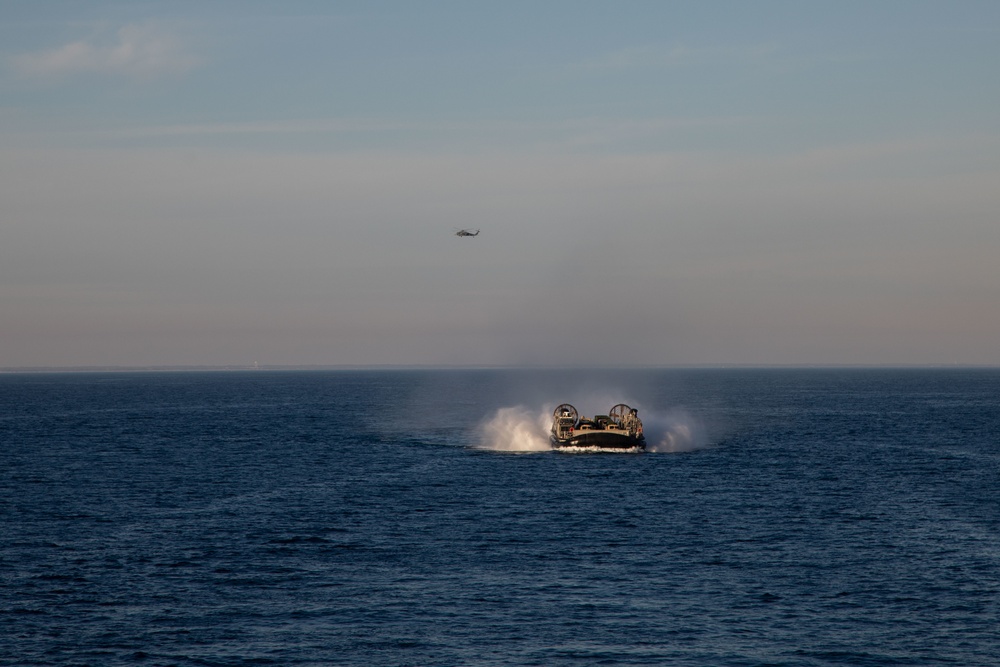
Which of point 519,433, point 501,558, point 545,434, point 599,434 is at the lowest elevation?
point 501,558

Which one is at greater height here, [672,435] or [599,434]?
[599,434]

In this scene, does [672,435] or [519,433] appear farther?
[519,433]

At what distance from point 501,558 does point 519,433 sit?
6632cm

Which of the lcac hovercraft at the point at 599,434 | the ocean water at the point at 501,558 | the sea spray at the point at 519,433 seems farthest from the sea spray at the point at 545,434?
the ocean water at the point at 501,558

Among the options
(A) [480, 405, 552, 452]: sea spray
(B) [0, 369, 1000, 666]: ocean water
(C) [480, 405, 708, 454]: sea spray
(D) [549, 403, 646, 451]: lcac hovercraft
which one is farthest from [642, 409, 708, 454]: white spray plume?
(A) [480, 405, 552, 452]: sea spray

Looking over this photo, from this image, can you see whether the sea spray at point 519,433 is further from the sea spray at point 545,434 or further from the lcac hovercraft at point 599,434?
the lcac hovercraft at point 599,434

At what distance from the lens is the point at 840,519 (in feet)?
221

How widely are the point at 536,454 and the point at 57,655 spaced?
240 feet

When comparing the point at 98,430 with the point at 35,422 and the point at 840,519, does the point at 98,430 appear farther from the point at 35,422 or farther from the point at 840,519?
the point at 840,519

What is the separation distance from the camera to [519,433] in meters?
122

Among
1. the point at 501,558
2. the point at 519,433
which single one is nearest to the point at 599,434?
the point at 519,433

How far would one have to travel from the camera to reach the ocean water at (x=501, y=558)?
1623 inches

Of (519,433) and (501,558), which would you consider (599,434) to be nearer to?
(519,433)

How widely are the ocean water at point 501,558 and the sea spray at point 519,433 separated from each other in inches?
367
